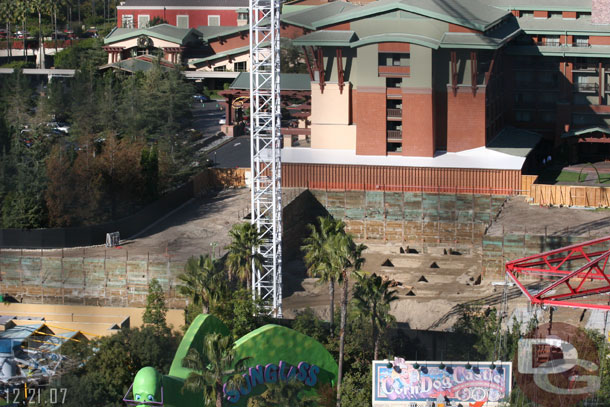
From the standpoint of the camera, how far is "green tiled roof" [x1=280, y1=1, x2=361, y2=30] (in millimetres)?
119425

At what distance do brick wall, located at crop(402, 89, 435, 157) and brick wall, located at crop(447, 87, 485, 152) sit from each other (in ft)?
10.5

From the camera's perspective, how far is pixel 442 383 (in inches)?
2431

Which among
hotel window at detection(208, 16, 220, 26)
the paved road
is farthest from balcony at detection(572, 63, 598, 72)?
hotel window at detection(208, 16, 220, 26)

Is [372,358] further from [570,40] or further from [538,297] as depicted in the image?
[570,40]

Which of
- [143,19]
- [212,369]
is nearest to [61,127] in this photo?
[143,19]

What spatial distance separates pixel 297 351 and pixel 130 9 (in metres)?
139

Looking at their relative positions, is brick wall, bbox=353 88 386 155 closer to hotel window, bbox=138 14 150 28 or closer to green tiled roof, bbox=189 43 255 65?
green tiled roof, bbox=189 43 255 65

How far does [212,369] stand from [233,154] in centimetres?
6753

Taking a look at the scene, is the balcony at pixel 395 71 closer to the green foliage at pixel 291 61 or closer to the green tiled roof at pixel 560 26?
the green tiled roof at pixel 560 26

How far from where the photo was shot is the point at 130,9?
19575 cm

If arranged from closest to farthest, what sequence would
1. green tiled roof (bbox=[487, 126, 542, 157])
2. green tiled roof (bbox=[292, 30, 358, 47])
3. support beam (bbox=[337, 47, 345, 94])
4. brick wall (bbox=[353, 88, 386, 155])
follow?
1. green tiled roof (bbox=[292, 30, 358, 47])
2. brick wall (bbox=[353, 88, 386, 155])
3. support beam (bbox=[337, 47, 345, 94])
4. green tiled roof (bbox=[487, 126, 542, 157])

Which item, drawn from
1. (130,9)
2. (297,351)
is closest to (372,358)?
(297,351)

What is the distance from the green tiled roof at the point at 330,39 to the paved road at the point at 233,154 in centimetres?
1254

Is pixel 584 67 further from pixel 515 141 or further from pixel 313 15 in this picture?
pixel 313 15
